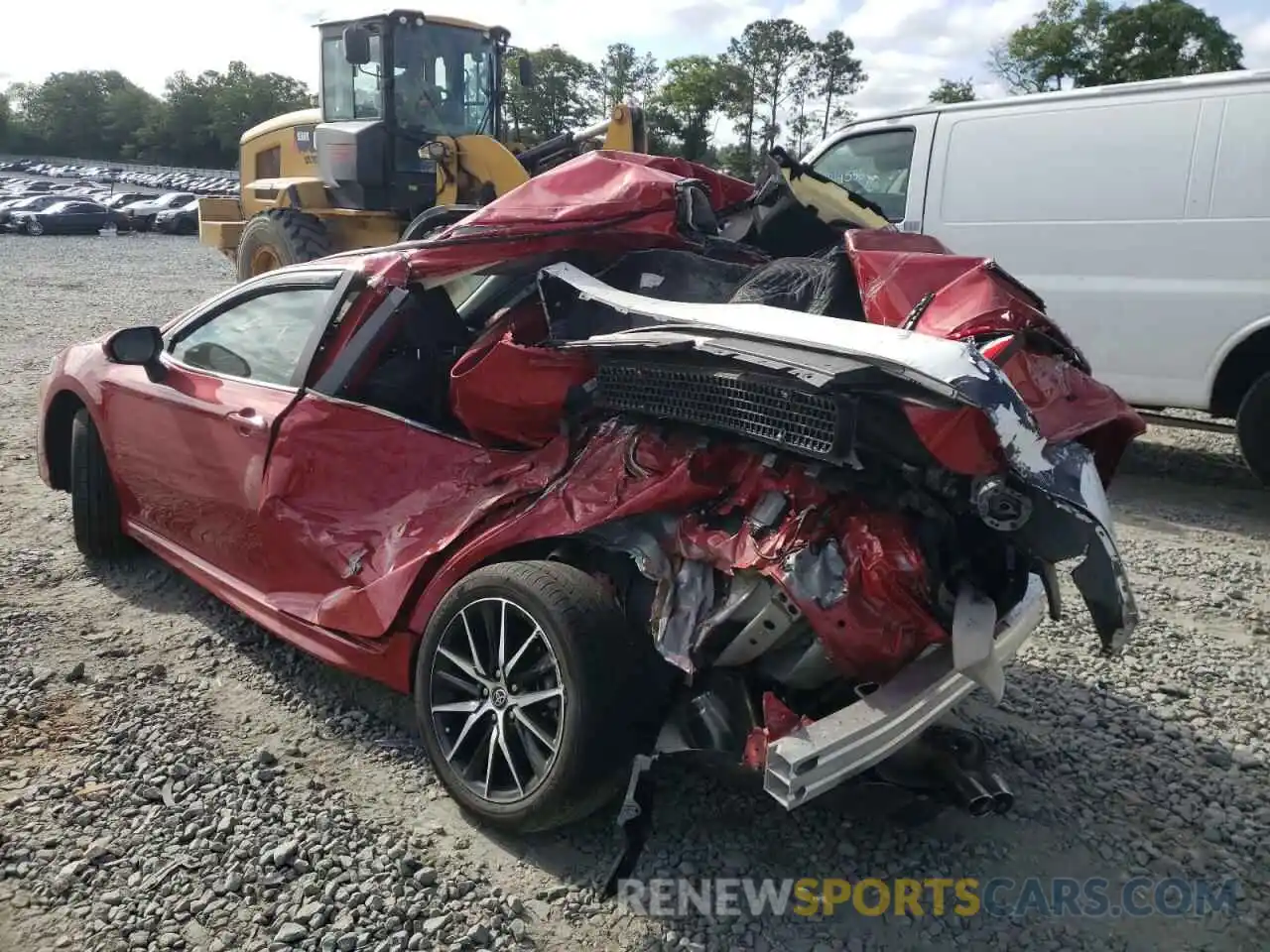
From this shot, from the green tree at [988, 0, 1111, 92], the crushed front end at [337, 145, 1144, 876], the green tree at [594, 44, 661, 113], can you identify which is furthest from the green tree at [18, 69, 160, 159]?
the crushed front end at [337, 145, 1144, 876]

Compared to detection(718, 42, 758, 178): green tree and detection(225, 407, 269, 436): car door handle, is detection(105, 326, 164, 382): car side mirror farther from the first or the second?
detection(718, 42, 758, 178): green tree

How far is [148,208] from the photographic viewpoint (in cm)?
3453

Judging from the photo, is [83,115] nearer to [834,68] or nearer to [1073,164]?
[834,68]

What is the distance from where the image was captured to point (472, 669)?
2.89m

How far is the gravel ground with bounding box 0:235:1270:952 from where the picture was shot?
253cm

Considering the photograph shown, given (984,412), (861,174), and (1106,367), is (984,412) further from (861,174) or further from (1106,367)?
(861,174)

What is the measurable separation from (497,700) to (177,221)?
3508 cm

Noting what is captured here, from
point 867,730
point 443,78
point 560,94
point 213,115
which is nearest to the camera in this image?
point 867,730

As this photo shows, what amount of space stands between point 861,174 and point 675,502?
17.6 feet

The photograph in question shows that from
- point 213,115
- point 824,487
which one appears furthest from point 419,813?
point 213,115

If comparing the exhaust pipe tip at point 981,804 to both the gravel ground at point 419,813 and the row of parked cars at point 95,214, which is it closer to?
the gravel ground at point 419,813

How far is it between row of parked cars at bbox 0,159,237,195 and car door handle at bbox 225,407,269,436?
4256 cm

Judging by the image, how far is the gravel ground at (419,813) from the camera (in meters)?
2.53

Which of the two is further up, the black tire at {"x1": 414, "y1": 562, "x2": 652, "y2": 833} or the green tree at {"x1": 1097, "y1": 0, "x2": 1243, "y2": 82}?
the green tree at {"x1": 1097, "y1": 0, "x2": 1243, "y2": 82}
